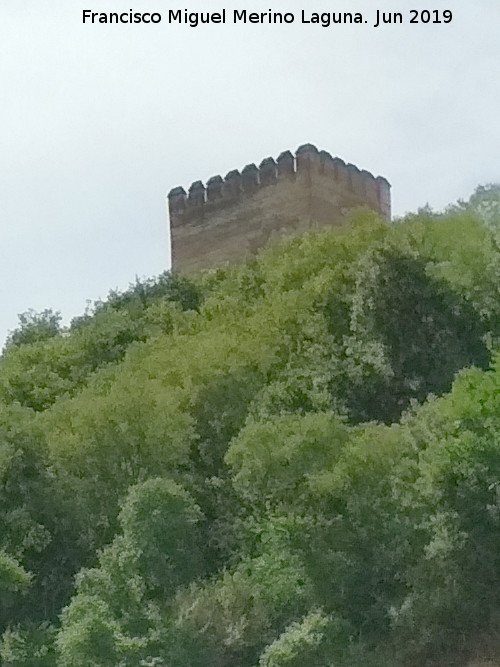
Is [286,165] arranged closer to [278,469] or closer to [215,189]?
[215,189]

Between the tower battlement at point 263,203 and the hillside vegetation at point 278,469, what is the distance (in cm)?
758

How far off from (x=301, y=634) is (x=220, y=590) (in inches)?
48.3

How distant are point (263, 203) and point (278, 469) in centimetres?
1533

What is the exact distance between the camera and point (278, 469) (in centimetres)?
1641

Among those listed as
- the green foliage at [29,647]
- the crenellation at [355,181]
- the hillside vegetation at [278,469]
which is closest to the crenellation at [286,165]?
the crenellation at [355,181]

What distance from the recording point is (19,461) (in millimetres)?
18250

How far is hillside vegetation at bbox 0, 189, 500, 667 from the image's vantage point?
15.3 m

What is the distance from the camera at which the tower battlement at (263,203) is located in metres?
30.6

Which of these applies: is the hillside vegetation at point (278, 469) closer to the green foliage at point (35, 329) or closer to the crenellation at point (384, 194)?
the green foliage at point (35, 329)

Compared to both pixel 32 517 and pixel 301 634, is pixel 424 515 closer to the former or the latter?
pixel 301 634

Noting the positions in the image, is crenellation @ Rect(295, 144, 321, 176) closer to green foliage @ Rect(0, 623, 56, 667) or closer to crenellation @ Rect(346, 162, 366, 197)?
crenellation @ Rect(346, 162, 366, 197)

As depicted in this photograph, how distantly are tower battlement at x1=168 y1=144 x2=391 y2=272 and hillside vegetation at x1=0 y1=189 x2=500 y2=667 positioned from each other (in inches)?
298

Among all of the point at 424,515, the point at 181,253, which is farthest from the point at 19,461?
the point at 181,253

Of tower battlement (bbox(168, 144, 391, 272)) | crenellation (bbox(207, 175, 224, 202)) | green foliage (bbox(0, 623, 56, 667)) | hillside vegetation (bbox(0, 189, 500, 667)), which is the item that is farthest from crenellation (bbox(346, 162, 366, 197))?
green foliage (bbox(0, 623, 56, 667))
